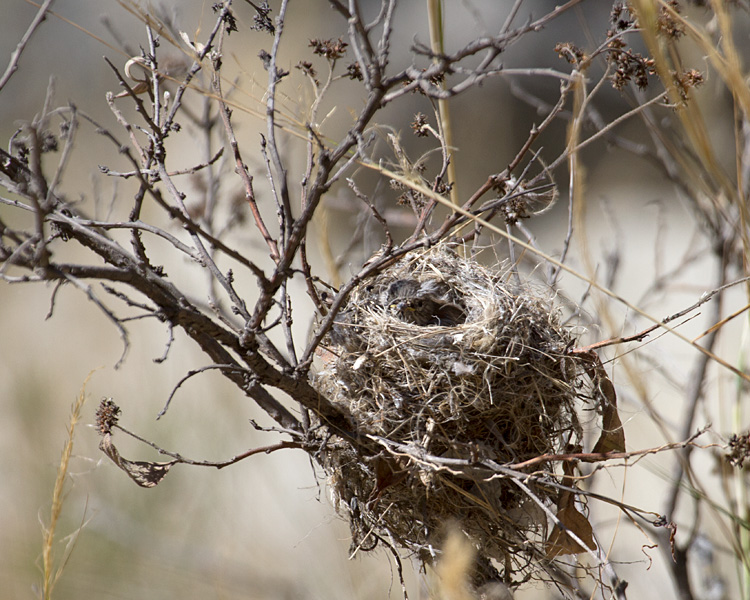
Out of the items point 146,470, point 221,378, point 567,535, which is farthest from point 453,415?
point 221,378

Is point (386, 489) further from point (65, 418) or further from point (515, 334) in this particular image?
point (65, 418)

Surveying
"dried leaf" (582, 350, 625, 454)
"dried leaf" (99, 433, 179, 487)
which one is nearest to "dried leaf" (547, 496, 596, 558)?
"dried leaf" (582, 350, 625, 454)

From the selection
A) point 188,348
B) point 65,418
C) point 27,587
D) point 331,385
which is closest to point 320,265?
point 188,348

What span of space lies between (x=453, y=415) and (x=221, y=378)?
3538mm

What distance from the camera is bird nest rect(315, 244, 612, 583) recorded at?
1.76m

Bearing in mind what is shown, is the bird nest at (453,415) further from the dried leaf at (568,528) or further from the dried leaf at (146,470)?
the dried leaf at (146,470)

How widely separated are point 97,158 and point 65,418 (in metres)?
2.14

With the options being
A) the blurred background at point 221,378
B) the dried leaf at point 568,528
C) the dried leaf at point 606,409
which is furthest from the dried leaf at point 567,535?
the blurred background at point 221,378

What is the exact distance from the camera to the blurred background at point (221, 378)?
4477 mm

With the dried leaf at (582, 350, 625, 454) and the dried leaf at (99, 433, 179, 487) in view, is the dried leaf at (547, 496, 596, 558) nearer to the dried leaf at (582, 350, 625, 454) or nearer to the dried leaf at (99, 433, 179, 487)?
the dried leaf at (582, 350, 625, 454)

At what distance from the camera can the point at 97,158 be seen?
5.74 metres

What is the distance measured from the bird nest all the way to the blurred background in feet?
7.12

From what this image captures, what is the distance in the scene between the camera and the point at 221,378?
5.04 meters

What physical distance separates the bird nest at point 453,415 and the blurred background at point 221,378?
2171 millimetres
